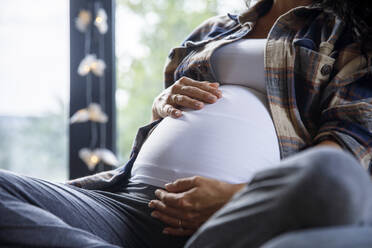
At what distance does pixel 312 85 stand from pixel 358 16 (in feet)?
0.59

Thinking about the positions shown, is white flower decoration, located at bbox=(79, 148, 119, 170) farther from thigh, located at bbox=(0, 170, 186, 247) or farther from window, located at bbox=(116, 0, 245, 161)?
thigh, located at bbox=(0, 170, 186, 247)

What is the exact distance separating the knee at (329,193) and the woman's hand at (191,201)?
1.15 ft

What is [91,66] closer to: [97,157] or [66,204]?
[97,157]

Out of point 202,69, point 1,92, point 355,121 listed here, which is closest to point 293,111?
point 355,121

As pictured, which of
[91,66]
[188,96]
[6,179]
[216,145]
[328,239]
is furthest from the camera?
[91,66]

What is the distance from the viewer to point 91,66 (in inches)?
90.8

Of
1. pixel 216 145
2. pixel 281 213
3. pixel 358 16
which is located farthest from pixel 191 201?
pixel 358 16

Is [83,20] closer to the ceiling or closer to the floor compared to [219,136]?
closer to the ceiling

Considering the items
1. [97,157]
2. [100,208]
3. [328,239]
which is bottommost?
[97,157]

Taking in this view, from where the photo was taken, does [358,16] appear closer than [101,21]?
Yes

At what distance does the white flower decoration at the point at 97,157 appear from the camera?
2.30 meters

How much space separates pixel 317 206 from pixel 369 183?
8 centimetres

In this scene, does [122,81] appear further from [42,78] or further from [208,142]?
[208,142]

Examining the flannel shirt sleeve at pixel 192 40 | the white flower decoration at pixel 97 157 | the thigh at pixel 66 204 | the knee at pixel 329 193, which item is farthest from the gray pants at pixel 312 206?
the white flower decoration at pixel 97 157
